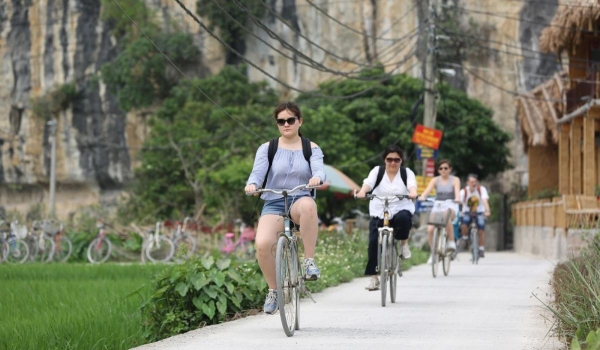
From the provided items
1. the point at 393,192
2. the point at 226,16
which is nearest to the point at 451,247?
the point at 393,192

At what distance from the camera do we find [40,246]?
29422 mm

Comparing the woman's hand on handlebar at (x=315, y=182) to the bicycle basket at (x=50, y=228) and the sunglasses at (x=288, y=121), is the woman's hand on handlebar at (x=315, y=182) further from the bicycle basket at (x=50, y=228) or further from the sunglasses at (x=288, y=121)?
the bicycle basket at (x=50, y=228)

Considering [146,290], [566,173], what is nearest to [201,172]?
[566,173]

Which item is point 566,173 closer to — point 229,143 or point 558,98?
point 558,98

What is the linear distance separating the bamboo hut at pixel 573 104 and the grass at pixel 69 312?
1438 cm

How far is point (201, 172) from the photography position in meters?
44.4

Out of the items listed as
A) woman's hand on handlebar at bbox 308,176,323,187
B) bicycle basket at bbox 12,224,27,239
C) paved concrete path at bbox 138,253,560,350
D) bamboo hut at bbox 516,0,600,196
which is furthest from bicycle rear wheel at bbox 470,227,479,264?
woman's hand on handlebar at bbox 308,176,323,187

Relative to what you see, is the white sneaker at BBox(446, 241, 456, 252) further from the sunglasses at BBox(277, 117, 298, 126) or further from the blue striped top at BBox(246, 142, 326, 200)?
the sunglasses at BBox(277, 117, 298, 126)

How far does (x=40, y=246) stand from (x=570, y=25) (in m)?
13.4

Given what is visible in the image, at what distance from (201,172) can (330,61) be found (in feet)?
63.0

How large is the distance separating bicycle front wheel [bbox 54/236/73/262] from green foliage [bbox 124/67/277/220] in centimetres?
1162

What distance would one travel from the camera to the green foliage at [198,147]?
45.8 metres

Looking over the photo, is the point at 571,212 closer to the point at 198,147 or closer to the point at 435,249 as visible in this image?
the point at 435,249

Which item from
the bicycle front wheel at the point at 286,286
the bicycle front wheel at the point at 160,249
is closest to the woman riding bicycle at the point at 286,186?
the bicycle front wheel at the point at 286,286
